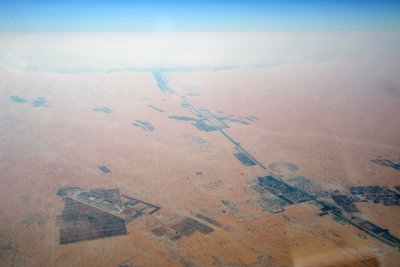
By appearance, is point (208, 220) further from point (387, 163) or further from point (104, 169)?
point (387, 163)

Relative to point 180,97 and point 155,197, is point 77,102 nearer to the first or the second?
point 180,97

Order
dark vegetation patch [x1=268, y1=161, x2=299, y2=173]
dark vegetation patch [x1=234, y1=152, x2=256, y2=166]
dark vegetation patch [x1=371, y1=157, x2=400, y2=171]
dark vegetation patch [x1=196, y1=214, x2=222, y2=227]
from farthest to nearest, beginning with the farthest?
dark vegetation patch [x1=371, y1=157, x2=400, y2=171], dark vegetation patch [x1=234, y1=152, x2=256, y2=166], dark vegetation patch [x1=268, y1=161, x2=299, y2=173], dark vegetation patch [x1=196, y1=214, x2=222, y2=227]

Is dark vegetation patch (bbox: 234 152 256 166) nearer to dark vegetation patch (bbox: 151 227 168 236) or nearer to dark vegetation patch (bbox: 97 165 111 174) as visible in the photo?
dark vegetation patch (bbox: 151 227 168 236)

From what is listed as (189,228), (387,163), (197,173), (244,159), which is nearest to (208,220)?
(189,228)

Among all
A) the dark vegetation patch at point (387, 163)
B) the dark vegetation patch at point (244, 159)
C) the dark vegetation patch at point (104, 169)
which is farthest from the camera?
the dark vegetation patch at point (387, 163)

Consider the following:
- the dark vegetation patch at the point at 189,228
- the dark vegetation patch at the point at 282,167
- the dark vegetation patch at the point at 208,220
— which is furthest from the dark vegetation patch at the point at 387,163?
the dark vegetation patch at the point at 189,228

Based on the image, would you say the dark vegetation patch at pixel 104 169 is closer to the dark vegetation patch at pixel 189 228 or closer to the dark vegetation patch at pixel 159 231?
the dark vegetation patch at pixel 159 231

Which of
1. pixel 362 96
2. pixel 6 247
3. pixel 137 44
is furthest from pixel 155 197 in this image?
pixel 137 44

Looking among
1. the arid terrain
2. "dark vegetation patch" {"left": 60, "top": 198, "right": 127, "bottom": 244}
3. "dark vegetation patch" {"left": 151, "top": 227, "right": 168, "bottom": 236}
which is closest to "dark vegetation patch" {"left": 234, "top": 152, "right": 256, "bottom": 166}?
the arid terrain

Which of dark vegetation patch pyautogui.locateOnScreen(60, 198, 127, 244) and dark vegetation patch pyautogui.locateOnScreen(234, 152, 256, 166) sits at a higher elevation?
dark vegetation patch pyautogui.locateOnScreen(234, 152, 256, 166)
